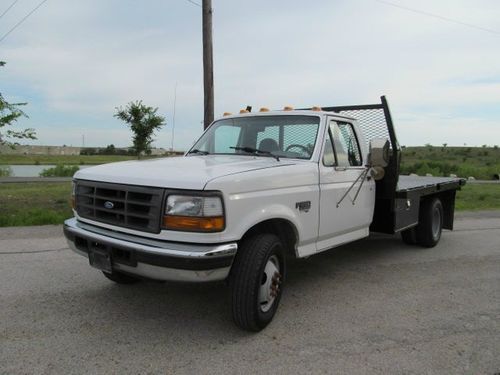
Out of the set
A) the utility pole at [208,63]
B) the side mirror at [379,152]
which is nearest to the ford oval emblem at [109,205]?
the side mirror at [379,152]

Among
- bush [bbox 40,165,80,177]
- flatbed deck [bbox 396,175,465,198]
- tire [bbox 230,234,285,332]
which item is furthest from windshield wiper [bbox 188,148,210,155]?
bush [bbox 40,165,80,177]

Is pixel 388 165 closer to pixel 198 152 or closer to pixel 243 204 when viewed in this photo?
pixel 198 152

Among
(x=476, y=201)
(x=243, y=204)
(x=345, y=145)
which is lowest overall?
(x=476, y=201)

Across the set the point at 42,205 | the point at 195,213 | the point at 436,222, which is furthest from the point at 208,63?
the point at 195,213

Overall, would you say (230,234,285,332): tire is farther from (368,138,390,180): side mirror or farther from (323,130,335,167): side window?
(368,138,390,180): side mirror

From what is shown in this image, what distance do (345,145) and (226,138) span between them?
1338 mm

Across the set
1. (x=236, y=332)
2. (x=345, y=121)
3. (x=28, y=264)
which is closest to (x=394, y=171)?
(x=345, y=121)

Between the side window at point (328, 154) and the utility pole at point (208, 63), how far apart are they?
5.65m

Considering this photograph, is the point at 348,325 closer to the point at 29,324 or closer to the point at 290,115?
the point at 290,115

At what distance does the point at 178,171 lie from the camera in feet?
11.9

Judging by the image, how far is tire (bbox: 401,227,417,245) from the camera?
22.9 feet

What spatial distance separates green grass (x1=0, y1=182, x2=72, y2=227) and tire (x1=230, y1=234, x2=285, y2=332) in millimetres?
6034

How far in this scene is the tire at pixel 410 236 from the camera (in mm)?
6965

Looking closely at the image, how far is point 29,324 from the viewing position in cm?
378
